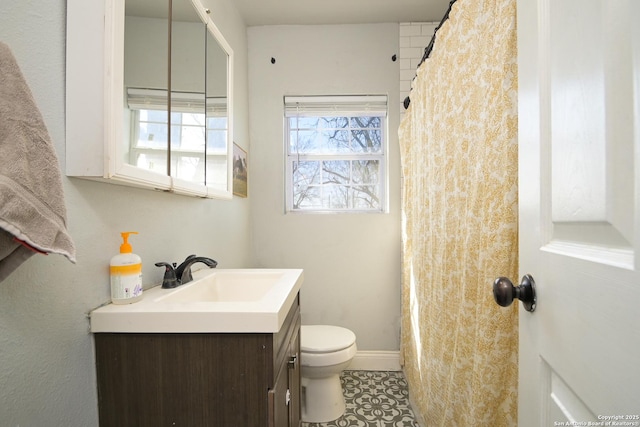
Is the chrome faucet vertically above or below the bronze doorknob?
below

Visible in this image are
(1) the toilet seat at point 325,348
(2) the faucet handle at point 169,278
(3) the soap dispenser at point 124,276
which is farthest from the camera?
(1) the toilet seat at point 325,348

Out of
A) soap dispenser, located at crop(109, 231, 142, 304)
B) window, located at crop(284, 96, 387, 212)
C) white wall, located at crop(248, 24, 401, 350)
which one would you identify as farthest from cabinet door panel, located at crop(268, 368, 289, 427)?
window, located at crop(284, 96, 387, 212)

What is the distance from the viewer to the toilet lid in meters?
1.71

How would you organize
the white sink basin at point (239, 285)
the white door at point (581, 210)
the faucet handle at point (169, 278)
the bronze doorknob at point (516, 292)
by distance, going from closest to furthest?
the white door at point (581, 210) < the bronze doorknob at point (516, 292) < the faucet handle at point (169, 278) < the white sink basin at point (239, 285)

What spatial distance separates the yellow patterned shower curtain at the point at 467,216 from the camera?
899 mm

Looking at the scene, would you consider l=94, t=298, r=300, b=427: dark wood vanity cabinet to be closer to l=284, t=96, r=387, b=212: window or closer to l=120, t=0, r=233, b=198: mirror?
l=120, t=0, r=233, b=198: mirror

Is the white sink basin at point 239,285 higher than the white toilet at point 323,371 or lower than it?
higher

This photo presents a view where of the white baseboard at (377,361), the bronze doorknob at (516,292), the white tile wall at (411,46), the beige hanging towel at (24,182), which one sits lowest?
the white baseboard at (377,361)

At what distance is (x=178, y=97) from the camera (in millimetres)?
1161

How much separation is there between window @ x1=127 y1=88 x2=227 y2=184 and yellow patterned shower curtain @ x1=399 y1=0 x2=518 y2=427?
42.4 inches

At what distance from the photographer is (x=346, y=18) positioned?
227 cm

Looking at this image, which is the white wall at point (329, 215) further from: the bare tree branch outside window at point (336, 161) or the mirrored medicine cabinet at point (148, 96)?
the mirrored medicine cabinet at point (148, 96)

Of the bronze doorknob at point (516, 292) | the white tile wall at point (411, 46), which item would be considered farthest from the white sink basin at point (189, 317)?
the white tile wall at point (411, 46)

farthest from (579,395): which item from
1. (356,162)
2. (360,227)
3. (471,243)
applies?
(356,162)
